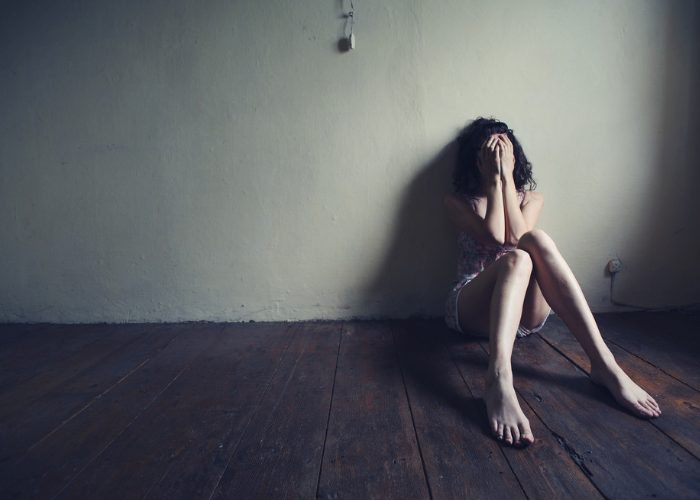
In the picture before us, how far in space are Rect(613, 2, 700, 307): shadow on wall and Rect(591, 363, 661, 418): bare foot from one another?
877 mm

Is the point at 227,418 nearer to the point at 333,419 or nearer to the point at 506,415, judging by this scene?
the point at 333,419

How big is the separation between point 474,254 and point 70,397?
149 centimetres

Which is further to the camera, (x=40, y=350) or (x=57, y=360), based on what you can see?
(x=40, y=350)

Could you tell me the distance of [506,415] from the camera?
1.00m

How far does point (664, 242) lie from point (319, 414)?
1.74m

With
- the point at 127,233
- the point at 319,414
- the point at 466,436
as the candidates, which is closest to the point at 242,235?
the point at 127,233

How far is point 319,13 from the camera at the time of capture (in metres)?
1.72

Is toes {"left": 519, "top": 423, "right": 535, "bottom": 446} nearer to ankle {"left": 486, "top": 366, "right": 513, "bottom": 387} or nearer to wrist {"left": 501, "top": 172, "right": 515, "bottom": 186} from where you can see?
ankle {"left": 486, "top": 366, "right": 513, "bottom": 387}

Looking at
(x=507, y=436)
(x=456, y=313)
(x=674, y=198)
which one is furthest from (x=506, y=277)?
(x=674, y=198)

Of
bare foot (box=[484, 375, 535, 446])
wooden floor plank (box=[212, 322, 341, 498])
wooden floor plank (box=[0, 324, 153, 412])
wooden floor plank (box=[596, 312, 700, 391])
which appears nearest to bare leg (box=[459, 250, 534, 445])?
bare foot (box=[484, 375, 535, 446])

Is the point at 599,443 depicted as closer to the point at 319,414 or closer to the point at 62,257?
the point at 319,414

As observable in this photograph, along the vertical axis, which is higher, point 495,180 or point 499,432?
point 495,180

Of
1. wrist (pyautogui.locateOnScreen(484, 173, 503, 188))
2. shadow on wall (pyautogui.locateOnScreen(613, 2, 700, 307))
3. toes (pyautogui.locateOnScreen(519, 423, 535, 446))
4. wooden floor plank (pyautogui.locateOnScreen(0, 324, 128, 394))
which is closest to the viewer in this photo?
toes (pyautogui.locateOnScreen(519, 423, 535, 446))

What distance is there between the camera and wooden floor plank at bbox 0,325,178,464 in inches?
40.1
